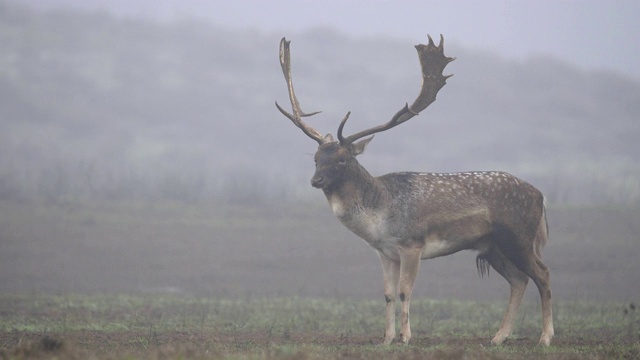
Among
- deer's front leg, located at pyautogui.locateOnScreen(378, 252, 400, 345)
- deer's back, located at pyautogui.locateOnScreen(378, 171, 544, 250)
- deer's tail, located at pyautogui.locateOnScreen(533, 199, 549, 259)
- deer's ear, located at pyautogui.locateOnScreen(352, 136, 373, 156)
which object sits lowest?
deer's front leg, located at pyautogui.locateOnScreen(378, 252, 400, 345)

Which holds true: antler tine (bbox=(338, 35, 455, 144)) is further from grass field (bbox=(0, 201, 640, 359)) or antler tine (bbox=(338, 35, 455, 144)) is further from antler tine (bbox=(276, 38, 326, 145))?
grass field (bbox=(0, 201, 640, 359))

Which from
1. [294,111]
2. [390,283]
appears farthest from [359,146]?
[390,283]

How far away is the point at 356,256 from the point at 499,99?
42.8 meters

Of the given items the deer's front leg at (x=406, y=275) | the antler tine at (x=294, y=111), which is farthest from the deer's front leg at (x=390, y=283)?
the antler tine at (x=294, y=111)

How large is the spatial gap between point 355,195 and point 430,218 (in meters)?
1.04

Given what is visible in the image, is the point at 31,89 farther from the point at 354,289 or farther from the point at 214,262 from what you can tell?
the point at 354,289

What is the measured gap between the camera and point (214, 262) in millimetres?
28625

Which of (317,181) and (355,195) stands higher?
(317,181)

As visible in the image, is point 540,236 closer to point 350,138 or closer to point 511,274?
point 511,274

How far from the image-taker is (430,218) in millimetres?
13883

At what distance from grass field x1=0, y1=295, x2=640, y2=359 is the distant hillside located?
62.4 feet

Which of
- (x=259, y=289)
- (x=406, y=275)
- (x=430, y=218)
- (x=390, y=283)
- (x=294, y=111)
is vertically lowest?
(x=259, y=289)

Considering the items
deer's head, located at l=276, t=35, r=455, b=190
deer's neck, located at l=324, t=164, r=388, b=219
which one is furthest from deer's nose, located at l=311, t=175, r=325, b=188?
deer's neck, located at l=324, t=164, r=388, b=219

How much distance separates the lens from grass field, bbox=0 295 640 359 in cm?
1154
